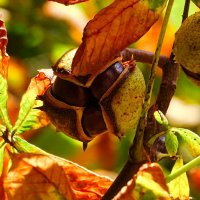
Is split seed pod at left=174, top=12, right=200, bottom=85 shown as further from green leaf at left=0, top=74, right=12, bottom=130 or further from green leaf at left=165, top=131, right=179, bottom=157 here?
green leaf at left=0, top=74, right=12, bottom=130

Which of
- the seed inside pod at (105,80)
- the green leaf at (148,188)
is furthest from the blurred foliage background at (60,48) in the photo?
the green leaf at (148,188)

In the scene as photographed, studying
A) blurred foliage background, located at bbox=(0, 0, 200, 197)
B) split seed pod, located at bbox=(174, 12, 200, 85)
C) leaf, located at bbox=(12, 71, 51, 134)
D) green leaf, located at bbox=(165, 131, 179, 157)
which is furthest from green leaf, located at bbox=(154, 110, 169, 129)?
blurred foliage background, located at bbox=(0, 0, 200, 197)

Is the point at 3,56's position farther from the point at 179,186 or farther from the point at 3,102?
the point at 179,186

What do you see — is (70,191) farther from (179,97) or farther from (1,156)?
(179,97)

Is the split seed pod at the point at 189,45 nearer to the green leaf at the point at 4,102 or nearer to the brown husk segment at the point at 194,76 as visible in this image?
the brown husk segment at the point at 194,76

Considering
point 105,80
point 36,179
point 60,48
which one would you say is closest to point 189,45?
point 105,80

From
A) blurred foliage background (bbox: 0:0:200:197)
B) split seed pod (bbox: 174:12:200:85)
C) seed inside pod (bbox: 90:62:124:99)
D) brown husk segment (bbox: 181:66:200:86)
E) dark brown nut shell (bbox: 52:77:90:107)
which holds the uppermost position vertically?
split seed pod (bbox: 174:12:200:85)
